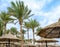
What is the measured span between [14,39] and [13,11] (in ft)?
52.0

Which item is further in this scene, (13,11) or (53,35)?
(13,11)

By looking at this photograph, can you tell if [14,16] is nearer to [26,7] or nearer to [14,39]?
[26,7]

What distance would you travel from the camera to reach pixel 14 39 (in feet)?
66.3

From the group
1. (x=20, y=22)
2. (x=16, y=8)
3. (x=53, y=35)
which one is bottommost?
(x=53, y=35)

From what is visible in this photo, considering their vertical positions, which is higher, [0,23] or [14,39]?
[0,23]

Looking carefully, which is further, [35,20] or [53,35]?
[35,20]

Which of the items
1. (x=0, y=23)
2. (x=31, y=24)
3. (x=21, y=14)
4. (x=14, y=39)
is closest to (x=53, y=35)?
(x=14, y=39)

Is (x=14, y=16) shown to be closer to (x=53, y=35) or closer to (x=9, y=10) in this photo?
(x=9, y=10)

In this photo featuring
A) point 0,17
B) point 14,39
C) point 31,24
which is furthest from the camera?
point 31,24

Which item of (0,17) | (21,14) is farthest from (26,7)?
(0,17)

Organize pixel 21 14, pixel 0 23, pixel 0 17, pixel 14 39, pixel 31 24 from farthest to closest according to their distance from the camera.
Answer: pixel 31 24 < pixel 0 23 < pixel 0 17 < pixel 21 14 < pixel 14 39

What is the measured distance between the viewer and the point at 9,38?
2031 cm

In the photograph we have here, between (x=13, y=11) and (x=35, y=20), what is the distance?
732 inches

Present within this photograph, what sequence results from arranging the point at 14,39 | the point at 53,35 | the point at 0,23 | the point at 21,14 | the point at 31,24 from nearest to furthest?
1. the point at 53,35
2. the point at 14,39
3. the point at 21,14
4. the point at 0,23
5. the point at 31,24
